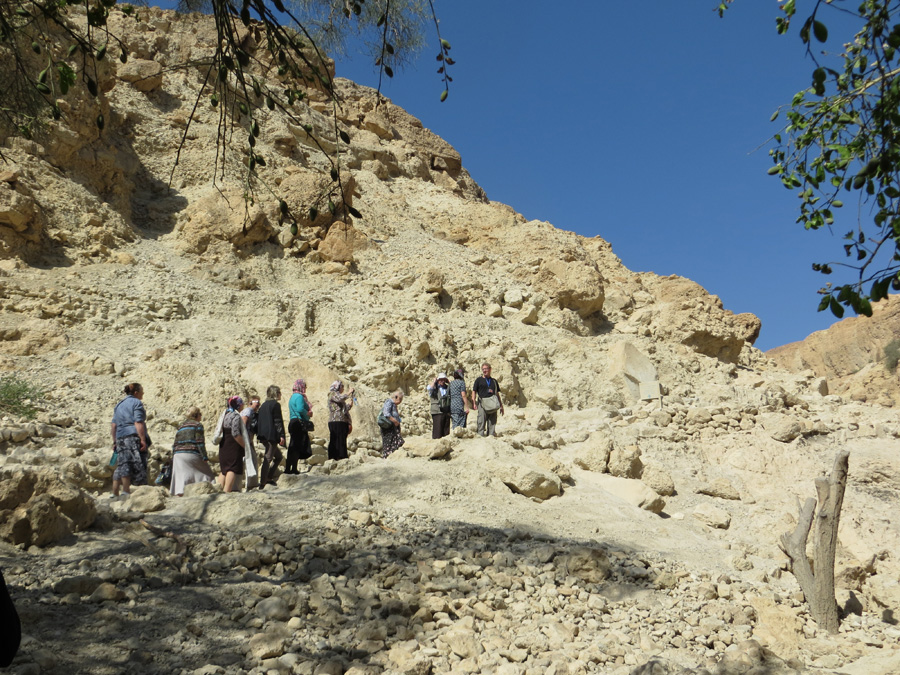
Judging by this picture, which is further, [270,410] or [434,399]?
[434,399]

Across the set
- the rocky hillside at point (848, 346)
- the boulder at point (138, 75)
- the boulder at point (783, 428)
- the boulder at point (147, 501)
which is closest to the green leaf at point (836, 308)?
the boulder at point (147, 501)

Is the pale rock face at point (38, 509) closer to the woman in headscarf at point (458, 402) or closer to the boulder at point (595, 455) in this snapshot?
the woman in headscarf at point (458, 402)

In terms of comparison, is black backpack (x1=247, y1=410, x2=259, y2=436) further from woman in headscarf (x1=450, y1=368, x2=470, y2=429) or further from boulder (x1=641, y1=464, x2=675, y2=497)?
boulder (x1=641, y1=464, x2=675, y2=497)

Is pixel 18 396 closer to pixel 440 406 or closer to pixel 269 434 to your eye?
pixel 269 434

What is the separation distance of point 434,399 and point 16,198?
909 centimetres

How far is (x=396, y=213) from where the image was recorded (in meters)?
21.7

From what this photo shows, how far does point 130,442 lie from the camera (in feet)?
21.3

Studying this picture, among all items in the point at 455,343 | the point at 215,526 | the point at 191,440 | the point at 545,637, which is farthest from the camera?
the point at 455,343

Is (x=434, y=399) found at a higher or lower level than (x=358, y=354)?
lower

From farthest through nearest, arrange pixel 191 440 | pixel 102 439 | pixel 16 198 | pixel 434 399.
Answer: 1. pixel 16 198
2. pixel 434 399
3. pixel 102 439
4. pixel 191 440

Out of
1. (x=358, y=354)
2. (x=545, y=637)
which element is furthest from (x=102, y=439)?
(x=545, y=637)

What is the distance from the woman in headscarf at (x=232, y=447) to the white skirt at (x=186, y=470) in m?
0.21

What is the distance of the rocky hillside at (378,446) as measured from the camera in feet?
12.1

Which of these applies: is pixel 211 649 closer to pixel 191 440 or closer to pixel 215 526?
pixel 215 526
